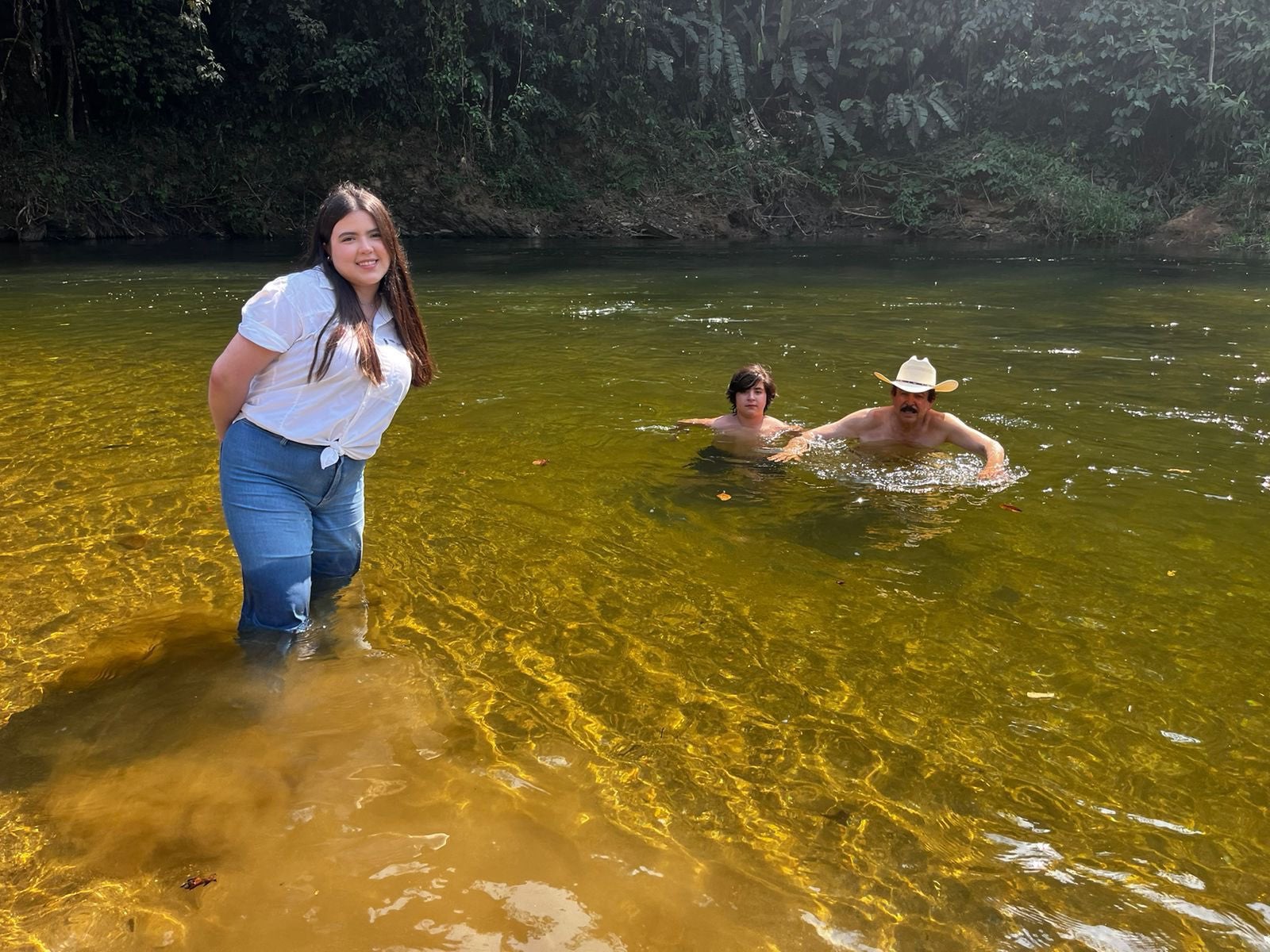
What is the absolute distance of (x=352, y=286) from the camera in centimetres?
334

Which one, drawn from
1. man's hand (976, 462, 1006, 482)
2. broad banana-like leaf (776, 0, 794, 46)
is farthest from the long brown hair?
broad banana-like leaf (776, 0, 794, 46)

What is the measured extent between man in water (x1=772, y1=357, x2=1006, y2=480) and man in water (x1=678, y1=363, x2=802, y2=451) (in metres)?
0.27

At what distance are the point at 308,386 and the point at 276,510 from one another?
49cm

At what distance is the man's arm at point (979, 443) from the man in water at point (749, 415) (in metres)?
1.18

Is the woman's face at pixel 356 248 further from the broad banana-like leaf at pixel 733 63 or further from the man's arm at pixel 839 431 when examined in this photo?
the broad banana-like leaf at pixel 733 63

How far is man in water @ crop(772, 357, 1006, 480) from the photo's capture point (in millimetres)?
6574

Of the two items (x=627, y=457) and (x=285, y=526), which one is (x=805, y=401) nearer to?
(x=627, y=457)

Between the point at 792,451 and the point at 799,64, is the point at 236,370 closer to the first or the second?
the point at 792,451

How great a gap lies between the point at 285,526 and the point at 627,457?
3.75 meters

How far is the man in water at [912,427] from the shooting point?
6.57m

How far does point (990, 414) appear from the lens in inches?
325

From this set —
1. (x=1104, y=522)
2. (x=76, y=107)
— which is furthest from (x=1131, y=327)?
(x=76, y=107)

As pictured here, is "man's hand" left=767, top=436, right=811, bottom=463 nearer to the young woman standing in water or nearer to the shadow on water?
the young woman standing in water

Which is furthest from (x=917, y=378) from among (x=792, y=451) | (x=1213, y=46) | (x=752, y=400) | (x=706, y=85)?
(x=1213, y=46)
